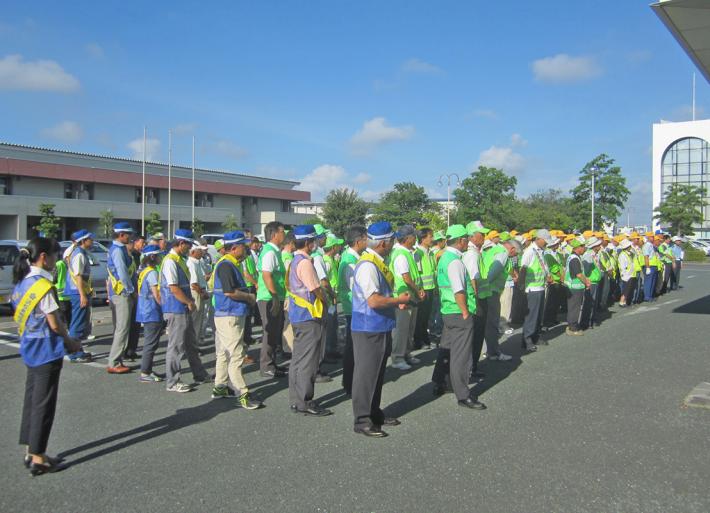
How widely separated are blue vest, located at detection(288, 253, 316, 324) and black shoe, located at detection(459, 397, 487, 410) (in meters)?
1.92

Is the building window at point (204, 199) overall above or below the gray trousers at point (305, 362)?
above

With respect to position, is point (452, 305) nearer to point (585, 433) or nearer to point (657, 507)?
point (585, 433)

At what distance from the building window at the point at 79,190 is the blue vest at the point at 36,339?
4117cm

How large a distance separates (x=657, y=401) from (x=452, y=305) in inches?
100

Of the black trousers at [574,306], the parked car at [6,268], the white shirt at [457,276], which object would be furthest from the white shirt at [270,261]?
the parked car at [6,268]

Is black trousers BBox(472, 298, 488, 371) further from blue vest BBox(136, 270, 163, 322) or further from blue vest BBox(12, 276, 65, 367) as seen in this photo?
blue vest BBox(12, 276, 65, 367)

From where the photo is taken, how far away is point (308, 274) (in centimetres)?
583

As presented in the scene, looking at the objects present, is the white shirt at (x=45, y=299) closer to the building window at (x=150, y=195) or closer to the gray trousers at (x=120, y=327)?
the gray trousers at (x=120, y=327)

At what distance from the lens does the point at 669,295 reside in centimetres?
1781

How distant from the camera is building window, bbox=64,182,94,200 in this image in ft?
135

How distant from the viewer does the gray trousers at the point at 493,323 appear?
821 centimetres

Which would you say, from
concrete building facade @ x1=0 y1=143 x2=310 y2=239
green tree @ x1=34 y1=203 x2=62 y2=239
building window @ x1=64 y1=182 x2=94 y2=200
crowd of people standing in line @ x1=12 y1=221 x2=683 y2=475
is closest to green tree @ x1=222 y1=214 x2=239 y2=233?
concrete building facade @ x1=0 y1=143 x2=310 y2=239

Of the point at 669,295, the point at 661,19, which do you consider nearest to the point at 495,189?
the point at 669,295

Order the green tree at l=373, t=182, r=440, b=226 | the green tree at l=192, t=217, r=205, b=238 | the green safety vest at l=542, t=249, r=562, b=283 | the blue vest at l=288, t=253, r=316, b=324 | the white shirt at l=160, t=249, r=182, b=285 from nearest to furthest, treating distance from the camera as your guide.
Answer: the blue vest at l=288, t=253, r=316, b=324, the white shirt at l=160, t=249, r=182, b=285, the green safety vest at l=542, t=249, r=562, b=283, the green tree at l=192, t=217, r=205, b=238, the green tree at l=373, t=182, r=440, b=226
